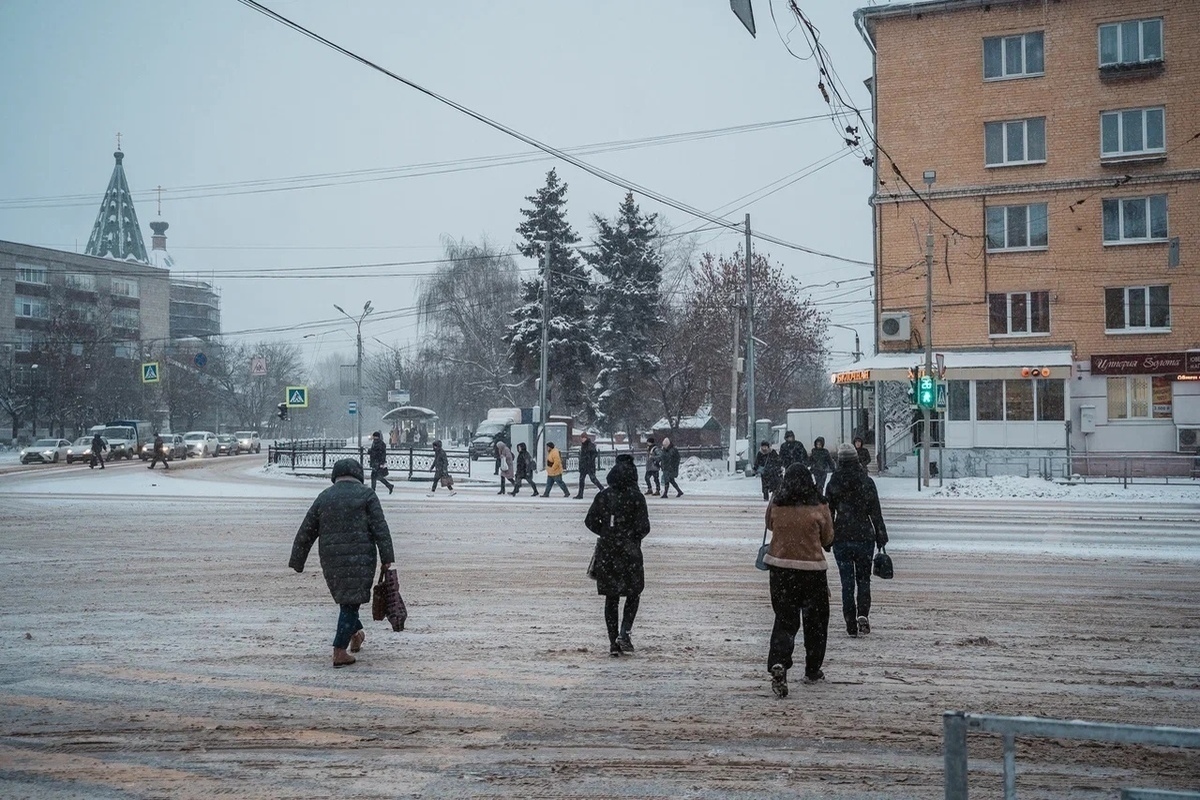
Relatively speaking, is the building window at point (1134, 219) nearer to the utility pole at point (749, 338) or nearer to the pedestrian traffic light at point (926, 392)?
the pedestrian traffic light at point (926, 392)

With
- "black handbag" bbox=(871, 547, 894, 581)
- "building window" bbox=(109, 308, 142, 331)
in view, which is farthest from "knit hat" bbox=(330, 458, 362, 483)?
"building window" bbox=(109, 308, 142, 331)

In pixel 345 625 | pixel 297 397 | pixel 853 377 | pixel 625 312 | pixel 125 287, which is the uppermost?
pixel 125 287

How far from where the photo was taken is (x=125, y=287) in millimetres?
A: 112062

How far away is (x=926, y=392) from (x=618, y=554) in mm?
23039

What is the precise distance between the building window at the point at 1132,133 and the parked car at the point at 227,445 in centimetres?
6200

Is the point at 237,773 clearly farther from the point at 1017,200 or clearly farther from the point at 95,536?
the point at 1017,200

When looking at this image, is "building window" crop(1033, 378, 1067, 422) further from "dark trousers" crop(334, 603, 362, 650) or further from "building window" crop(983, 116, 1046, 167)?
"dark trousers" crop(334, 603, 362, 650)

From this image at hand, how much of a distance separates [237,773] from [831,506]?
584cm

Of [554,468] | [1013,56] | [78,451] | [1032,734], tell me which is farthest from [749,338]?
[78,451]

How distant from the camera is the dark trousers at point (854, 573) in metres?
9.68

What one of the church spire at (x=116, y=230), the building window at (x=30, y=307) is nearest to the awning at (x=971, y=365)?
the building window at (x=30, y=307)

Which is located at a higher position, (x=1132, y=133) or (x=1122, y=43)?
(x=1122, y=43)

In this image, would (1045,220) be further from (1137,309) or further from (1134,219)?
(1137,309)

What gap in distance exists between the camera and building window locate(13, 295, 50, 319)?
314 feet
